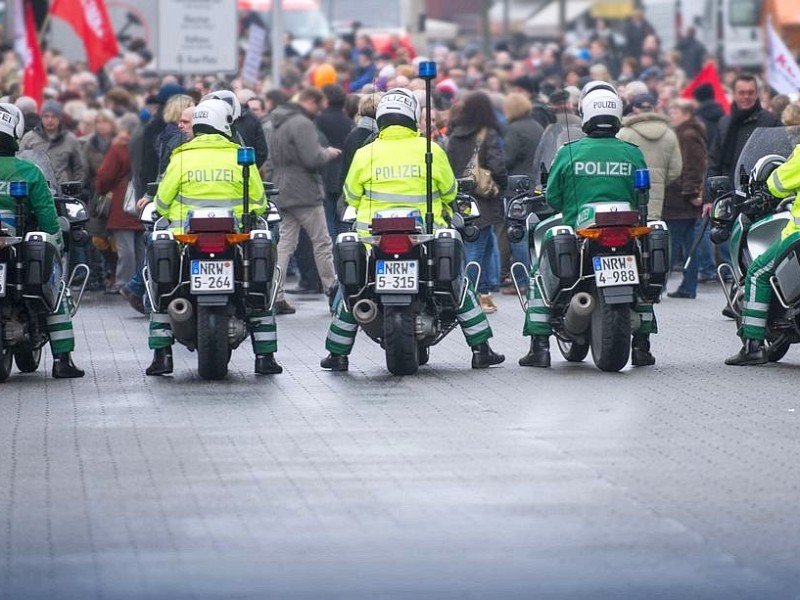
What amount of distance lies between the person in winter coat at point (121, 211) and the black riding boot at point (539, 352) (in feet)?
24.2

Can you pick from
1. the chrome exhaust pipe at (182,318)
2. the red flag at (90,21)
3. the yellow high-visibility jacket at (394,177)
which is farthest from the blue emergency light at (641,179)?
the red flag at (90,21)

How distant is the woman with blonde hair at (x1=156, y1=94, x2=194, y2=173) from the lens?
18.5 meters

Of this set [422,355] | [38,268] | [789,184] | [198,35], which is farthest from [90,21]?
[789,184]

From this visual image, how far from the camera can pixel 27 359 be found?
1458cm

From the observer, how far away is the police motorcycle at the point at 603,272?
1384cm

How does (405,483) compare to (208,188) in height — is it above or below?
below

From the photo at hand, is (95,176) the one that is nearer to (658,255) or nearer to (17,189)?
(17,189)

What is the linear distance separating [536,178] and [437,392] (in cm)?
350

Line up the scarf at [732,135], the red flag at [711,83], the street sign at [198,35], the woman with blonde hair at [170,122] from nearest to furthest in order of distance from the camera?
the woman with blonde hair at [170,122]
the scarf at [732,135]
the street sign at [198,35]
the red flag at [711,83]

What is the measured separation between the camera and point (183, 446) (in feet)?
36.2

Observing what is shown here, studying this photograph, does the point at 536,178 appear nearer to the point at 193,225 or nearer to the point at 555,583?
the point at 193,225

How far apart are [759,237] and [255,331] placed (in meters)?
3.36

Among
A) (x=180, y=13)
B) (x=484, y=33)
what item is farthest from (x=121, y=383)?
(x=484, y=33)

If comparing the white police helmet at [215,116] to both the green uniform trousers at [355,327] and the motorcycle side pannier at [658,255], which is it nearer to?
the green uniform trousers at [355,327]
